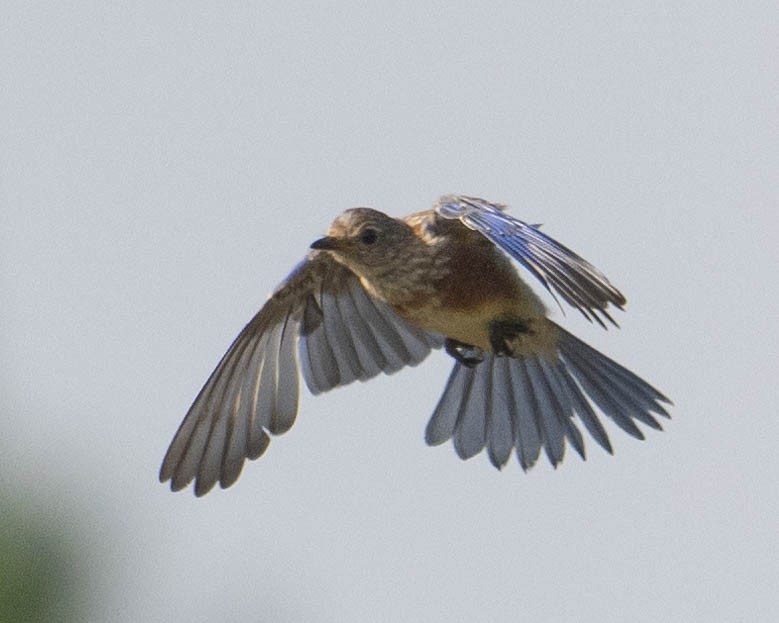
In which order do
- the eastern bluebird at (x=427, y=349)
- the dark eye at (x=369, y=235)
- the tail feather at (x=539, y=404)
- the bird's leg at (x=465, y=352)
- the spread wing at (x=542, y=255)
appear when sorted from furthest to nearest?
1. the tail feather at (x=539, y=404)
2. the bird's leg at (x=465, y=352)
3. the dark eye at (x=369, y=235)
4. the eastern bluebird at (x=427, y=349)
5. the spread wing at (x=542, y=255)

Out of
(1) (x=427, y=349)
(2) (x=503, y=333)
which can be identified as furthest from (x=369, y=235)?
(1) (x=427, y=349)

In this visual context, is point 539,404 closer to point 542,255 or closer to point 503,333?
point 503,333

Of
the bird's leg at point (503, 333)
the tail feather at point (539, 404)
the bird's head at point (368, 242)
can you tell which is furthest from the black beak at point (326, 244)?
the tail feather at point (539, 404)

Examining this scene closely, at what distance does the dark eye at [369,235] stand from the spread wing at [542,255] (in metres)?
0.34

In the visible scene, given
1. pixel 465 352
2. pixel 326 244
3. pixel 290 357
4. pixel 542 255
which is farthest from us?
pixel 290 357

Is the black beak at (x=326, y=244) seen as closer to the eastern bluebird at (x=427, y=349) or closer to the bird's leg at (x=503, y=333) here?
the eastern bluebird at (x=427, y=349)

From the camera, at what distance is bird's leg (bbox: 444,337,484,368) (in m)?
9.17

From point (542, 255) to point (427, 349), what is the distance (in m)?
2.24

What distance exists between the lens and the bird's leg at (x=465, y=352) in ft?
30.1

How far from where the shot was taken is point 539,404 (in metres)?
9.89

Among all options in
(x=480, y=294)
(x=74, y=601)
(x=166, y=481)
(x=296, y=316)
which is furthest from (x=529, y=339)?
(x=74, y=601)

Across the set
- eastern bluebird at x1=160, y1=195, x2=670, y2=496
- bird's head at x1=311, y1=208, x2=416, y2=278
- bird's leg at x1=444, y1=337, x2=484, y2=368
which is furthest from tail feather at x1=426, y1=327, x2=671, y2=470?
bird's head at x1=311, y1=208, x2=416, y2=278

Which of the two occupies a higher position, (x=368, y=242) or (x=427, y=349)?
(x=368, y=242)

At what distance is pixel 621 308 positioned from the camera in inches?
272
